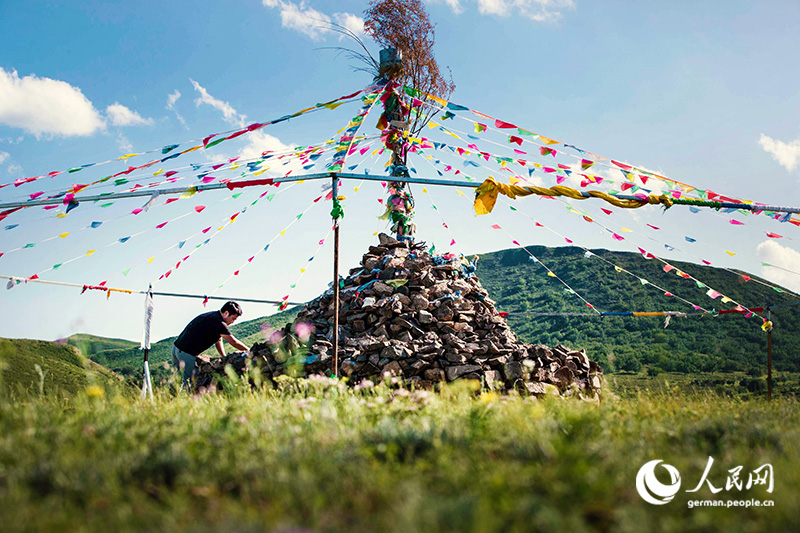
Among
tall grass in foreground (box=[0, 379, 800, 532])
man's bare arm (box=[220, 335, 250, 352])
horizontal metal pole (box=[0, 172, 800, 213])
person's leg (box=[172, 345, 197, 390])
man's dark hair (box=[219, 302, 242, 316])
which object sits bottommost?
tall grass in foreground (box=[0, 379, 800, 532])

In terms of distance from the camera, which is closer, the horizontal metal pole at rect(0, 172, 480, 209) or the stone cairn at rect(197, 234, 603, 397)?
the horizontal metal pole at rect(0, 172, 480, 209)

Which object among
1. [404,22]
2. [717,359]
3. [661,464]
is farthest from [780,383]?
[661,464]

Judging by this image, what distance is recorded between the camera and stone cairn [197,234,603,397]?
21.4ft

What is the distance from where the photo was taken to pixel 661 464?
228 centimetres

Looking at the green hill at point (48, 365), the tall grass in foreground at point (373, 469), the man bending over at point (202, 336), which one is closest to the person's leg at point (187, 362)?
the man bending over at point (202, 336)

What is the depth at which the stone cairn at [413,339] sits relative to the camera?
6512 millimetres

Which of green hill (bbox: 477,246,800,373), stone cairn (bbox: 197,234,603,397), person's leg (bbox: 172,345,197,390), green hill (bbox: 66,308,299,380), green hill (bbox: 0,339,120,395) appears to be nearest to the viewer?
green hill (bbox: 66,308,299,380)

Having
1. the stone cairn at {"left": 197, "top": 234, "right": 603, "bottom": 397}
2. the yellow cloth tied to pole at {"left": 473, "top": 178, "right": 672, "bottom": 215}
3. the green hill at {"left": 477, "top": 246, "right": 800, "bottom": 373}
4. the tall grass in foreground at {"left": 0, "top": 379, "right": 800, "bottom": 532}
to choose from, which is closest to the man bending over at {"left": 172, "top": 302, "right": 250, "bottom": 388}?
the stone cairn at {"left": 197, "top": 234, "right": 603, "bottom": 397}

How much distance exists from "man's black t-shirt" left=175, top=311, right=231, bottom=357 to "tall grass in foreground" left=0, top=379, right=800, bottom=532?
3.45 m

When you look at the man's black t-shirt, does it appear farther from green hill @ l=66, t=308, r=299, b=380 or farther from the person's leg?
green hill @ l=66, t=308, r=299, b=380

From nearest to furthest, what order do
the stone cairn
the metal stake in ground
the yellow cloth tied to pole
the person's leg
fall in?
the metal stake in ground → the yellow cloth tied to pole → the stone cairn → the person's leg

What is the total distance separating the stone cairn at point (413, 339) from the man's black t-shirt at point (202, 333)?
0.39 meters

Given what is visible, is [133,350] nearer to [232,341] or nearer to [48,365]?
[48,365]

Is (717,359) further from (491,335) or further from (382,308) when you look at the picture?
(382,308)
